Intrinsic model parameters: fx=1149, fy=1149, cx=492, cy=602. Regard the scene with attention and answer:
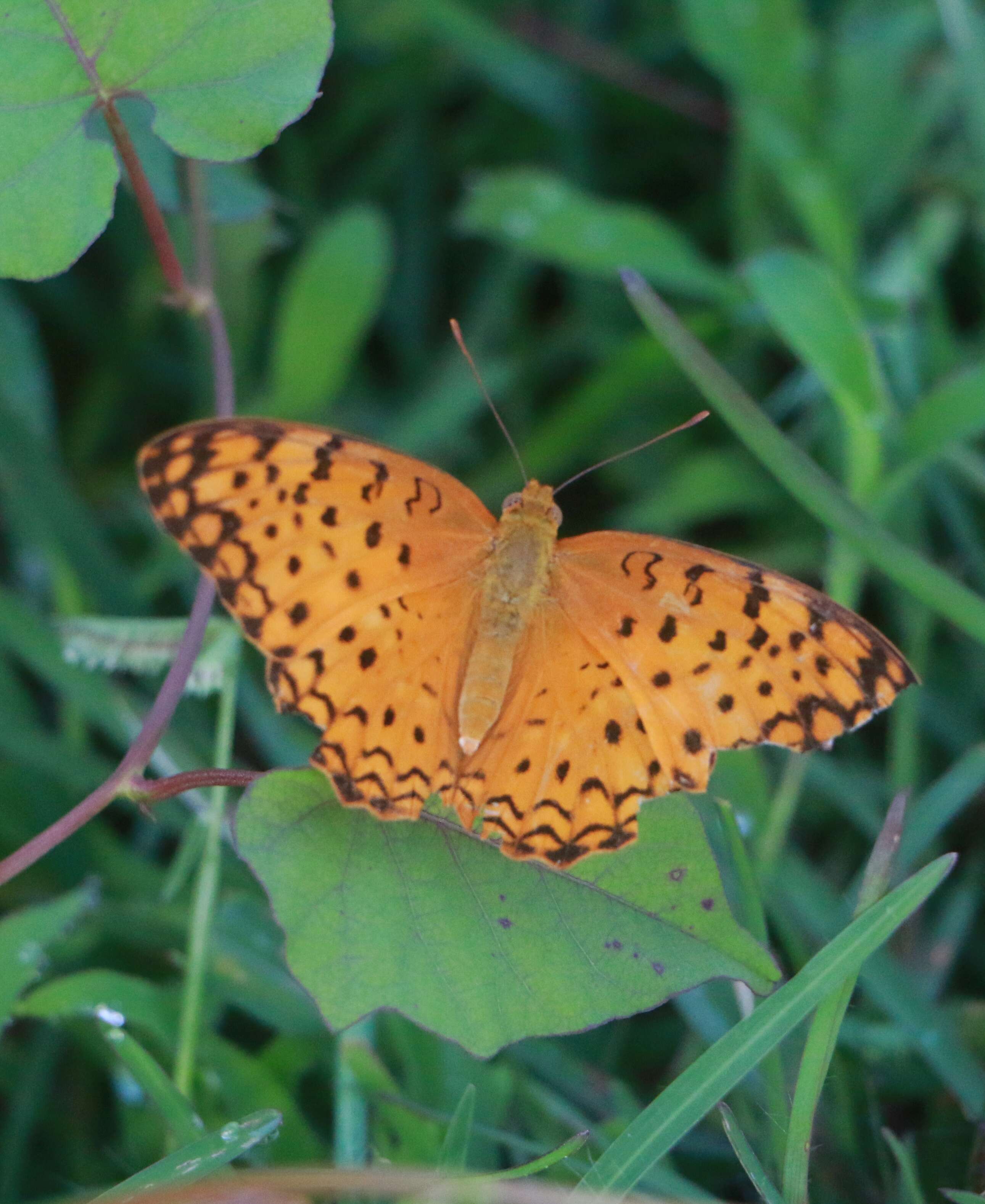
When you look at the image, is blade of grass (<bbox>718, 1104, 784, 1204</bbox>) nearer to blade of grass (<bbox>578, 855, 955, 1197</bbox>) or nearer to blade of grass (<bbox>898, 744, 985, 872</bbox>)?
blade of grass (<bbox>578, 855, 955, 1197</bbox>)

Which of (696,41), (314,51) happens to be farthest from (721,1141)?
(696,41)

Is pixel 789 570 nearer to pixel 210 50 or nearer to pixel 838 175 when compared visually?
pixel 838 175

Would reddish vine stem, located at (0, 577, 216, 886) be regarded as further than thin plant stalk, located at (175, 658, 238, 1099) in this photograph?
No

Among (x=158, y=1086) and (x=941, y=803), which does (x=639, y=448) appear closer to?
(x=941, y=803)

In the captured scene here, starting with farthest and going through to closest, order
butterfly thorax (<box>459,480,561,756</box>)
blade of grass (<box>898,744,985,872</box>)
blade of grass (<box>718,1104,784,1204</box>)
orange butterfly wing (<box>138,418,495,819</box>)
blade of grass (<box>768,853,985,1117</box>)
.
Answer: blade of grass (<box>898,744,985,872</box>)
blade of grass (<box>768,853,985,1117</box>)
butterfly thorax (<box>459,480,561,756</box>)
orange butterfly wing (<box>138,418,495,819</box>)
blade of grass (<box>718,1104,784,1204</box>)

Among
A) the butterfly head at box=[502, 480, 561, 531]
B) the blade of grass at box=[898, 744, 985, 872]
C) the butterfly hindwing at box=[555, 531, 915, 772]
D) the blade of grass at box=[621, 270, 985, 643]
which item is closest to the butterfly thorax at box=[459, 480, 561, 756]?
the butterfly head at box=[502, 480, 561, 531]

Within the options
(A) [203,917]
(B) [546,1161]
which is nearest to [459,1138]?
(B) [546,1161]

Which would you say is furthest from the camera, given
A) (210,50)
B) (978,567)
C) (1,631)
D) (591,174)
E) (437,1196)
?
(591,174)
